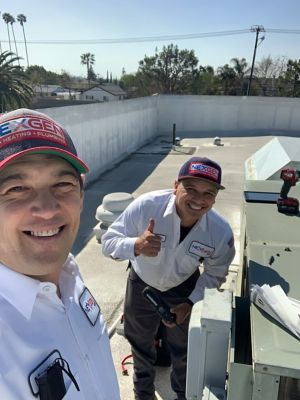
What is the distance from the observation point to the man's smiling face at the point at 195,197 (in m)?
2.33

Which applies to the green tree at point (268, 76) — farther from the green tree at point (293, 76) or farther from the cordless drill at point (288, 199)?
the cordless drill at point (288, 199)

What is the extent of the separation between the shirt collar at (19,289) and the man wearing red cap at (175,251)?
119 cm

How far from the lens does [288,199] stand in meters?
2.78

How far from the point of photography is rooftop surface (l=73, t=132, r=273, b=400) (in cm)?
359

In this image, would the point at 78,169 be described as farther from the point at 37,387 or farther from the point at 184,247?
the point at 184,247

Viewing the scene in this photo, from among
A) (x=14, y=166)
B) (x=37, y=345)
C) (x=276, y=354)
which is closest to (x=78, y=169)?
(x=14, y=166)

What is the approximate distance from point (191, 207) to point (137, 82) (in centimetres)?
4608

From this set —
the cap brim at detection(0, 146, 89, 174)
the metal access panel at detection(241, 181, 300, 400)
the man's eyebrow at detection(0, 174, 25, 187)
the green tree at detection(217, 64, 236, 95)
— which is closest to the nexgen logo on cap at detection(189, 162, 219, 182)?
the metal access panel at detection(241, 181, 300, 400)

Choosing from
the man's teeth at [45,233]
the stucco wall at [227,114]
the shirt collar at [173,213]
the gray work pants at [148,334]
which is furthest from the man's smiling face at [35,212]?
the stucco wall at [227,114]

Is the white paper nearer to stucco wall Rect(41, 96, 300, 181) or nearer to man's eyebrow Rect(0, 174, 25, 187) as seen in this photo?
man's eyebrow Rect(0, 174, 25, 187)

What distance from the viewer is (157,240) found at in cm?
230

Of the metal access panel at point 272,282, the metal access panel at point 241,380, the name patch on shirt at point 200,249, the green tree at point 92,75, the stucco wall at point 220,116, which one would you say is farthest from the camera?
the green tree at point 92,75

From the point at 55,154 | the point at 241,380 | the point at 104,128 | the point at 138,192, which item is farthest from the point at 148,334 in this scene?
the point at 104,128

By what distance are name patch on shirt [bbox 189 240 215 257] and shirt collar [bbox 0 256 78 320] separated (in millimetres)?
1401
